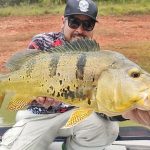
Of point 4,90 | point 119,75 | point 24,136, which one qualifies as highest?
point 119,75

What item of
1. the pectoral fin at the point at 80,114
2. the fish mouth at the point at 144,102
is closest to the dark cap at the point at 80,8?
the pectoral fin at the point at 80,114

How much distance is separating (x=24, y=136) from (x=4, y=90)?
1.37 metres

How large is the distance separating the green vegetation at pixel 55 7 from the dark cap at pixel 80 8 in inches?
503

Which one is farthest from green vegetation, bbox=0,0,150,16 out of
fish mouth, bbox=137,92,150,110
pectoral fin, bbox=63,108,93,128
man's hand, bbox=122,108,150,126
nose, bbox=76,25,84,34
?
fish mouth, bbox=137,92,150,110

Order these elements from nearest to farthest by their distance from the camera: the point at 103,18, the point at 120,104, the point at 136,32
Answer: the point at 120,104
the point at 136,32
the point at 103,18

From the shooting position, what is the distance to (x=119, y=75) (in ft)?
9.27

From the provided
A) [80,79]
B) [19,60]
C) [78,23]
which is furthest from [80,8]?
[80,79]

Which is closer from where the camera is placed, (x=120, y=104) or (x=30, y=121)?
(x=120, y=104)

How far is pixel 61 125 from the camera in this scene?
4.43 meters

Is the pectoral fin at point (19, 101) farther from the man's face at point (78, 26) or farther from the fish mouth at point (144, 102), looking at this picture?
the man's face at point (78, 26)

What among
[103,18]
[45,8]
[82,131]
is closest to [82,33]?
[82,131]

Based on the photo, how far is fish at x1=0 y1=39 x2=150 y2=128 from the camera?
276cm

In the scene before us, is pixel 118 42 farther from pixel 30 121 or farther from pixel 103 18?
pixel 30 121

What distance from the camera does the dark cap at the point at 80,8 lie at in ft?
13.6
